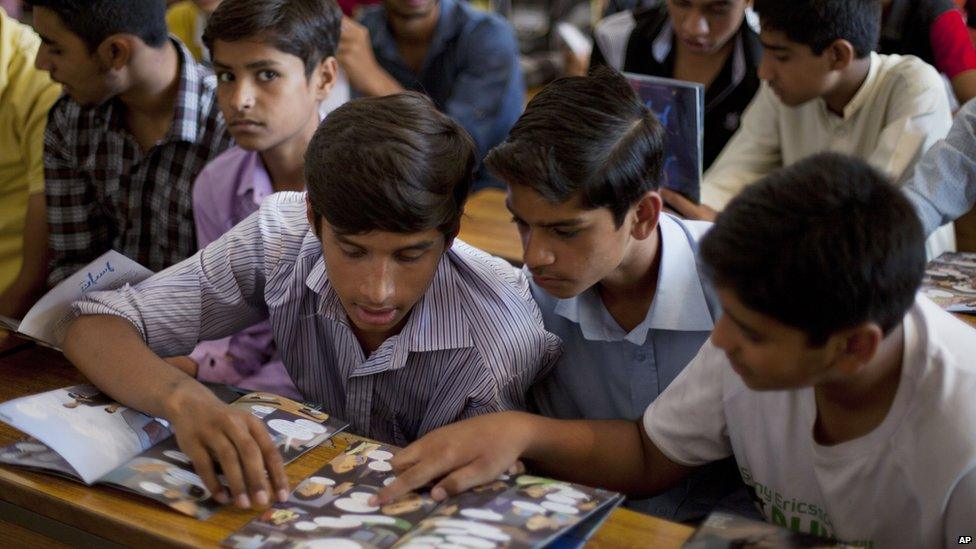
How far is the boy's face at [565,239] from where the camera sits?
1.23 metres

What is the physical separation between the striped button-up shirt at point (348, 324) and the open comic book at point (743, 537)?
0.41 metres

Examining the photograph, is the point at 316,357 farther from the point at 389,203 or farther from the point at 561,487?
the point at 561,487

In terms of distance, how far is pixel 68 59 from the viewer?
1.82m

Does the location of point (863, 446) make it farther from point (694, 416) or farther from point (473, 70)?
point (473, 70)

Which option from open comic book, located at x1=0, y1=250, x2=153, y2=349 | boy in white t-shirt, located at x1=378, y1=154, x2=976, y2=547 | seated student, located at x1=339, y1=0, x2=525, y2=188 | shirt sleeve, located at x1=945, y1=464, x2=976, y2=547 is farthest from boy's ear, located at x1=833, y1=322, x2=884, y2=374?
seated student, located at x1=339, y1=0, x2=525, y2=188

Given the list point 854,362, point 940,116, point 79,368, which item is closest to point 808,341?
point 854,362

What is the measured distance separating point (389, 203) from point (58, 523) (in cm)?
51

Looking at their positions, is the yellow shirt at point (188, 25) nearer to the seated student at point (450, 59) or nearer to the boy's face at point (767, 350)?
the seated student at point (450, 59)

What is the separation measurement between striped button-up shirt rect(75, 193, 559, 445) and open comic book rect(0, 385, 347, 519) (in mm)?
153

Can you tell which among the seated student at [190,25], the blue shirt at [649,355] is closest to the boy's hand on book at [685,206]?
the blue shirt at [649,355]

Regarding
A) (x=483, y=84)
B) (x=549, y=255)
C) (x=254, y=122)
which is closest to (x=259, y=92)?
(x=254, y=122)

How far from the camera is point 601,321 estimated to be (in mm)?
1364

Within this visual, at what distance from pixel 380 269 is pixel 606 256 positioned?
0.98 feet

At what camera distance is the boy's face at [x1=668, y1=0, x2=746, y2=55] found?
226 cm
